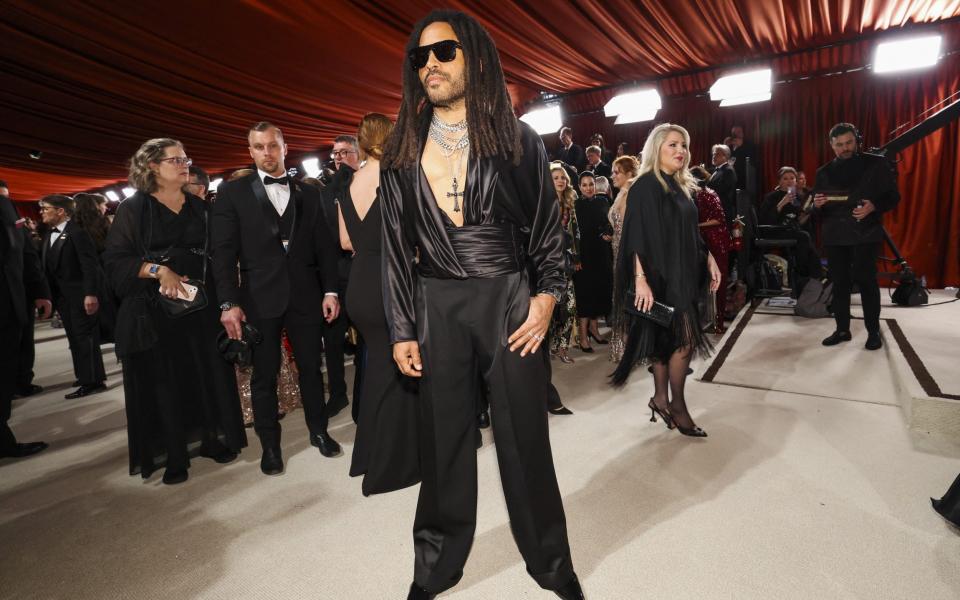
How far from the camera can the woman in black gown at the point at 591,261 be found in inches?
190

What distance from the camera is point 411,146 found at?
152cm

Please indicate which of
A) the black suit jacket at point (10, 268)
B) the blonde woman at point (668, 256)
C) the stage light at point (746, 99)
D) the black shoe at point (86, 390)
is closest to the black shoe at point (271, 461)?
the black suit jacket at point (10, 268)

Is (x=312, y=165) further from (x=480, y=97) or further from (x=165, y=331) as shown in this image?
(x=480, y=97)

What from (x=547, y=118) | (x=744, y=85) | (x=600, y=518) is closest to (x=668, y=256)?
(x=600, y=518)

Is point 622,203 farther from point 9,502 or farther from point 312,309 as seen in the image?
point 9,502

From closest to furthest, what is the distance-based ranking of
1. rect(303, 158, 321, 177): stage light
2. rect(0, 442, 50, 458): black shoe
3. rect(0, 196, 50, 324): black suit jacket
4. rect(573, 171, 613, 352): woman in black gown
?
rect(0, 196, 50, 324): black suit jacket, rect(0, 442, 50, 458): black shoe, rect(573, 171, 613, 352): woman in black gown, rect(303, 158, 321, 177): stage light

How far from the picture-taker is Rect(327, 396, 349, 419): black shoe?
3607mm

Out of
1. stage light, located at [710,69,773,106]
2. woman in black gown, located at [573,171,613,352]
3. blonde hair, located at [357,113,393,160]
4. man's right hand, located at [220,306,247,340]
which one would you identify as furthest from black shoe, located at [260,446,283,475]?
stage light, located at [710,69,773,106]

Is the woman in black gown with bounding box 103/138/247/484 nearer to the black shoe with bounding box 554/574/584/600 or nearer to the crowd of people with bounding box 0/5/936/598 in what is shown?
the crowd of people with bounding box 0/5/936/598

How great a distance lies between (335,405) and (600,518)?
7.17 feet

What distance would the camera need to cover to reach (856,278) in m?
4.30

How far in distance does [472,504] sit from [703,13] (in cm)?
653

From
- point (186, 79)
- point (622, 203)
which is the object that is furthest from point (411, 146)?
point (186, 79)

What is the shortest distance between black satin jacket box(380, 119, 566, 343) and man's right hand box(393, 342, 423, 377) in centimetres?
2
